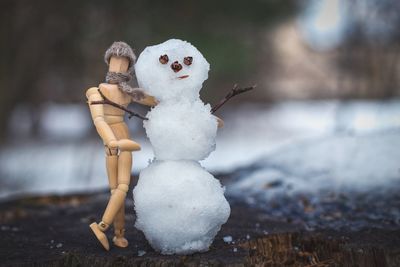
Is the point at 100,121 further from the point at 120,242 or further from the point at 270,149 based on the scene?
the point at 270,149

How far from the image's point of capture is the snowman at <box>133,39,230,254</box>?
7.42ft

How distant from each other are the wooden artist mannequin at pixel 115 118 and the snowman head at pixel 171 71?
0.26 feet

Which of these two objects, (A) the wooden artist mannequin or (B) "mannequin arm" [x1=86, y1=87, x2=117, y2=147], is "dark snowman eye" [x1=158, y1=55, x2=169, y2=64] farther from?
(B) "mannequin arm" [x1=86, y1=87, x2=117, y2=147]

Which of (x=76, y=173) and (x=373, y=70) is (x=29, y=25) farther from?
(x=373, y=70)

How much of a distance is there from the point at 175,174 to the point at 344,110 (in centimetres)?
986

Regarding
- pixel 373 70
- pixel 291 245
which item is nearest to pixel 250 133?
pixel 373 70

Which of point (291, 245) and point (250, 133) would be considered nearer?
point (291, 245)

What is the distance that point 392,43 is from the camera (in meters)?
8.42

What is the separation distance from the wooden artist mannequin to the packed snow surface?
13 centimetres

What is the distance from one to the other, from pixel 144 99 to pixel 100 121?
Result: 232mm

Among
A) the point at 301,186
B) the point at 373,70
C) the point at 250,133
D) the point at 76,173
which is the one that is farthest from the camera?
the point at 250,133

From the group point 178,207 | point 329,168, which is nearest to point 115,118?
point 178,207

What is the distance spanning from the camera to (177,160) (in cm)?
234

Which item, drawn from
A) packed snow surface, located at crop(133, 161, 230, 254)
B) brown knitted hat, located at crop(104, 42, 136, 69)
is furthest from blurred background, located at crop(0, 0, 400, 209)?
packed snow surface, located at crop(133, 161, 230, 254)
